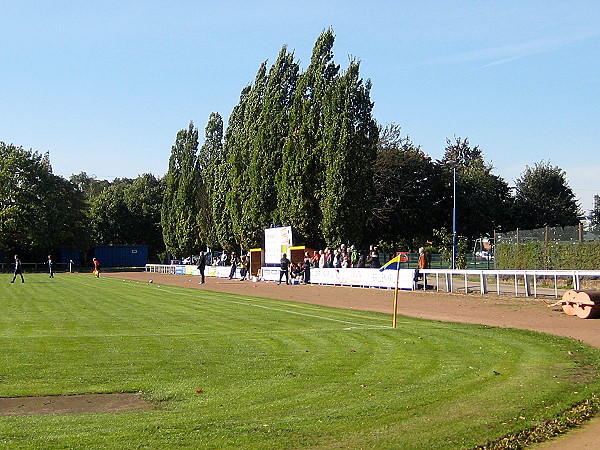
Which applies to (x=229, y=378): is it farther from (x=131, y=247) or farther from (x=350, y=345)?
(x=131, y=247)

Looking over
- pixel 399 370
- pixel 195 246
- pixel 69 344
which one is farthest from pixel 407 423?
pixel 195 246

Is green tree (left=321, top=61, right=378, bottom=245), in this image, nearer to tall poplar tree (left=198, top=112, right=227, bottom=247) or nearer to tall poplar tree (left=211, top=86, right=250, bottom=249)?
tall poplar tree (left=211, top=86, right=250, bottom=249)

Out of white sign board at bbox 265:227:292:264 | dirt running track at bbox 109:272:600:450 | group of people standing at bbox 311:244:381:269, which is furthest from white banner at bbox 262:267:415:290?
white sign board at bbox 265:227:292:264

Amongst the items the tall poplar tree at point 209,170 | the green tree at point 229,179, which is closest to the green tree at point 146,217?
the tall poplar tree at point 209,170

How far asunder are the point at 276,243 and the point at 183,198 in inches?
1322

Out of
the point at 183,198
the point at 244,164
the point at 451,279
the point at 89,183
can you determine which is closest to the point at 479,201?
the point at 244,164

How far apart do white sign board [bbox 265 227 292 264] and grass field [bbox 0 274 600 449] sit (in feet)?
105

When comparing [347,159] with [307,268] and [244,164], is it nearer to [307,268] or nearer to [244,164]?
[307,268]

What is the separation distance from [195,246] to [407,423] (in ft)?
256

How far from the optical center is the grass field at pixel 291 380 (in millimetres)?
8203

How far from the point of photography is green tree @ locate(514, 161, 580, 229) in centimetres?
7975

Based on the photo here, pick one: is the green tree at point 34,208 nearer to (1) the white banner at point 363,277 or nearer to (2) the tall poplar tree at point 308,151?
(2) the tall poplar tree at point 308,151

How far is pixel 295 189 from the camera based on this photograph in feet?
187

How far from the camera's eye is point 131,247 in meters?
104
